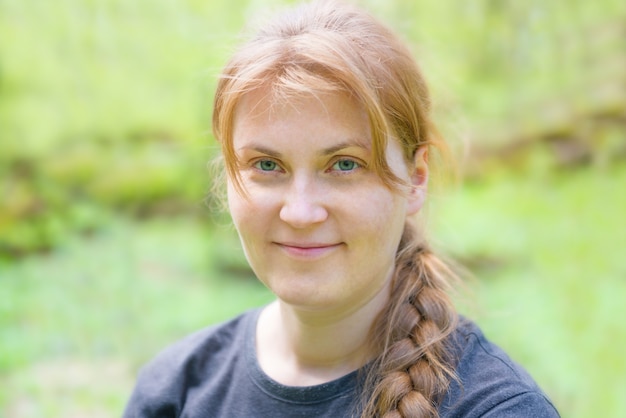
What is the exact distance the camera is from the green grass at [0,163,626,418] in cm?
291

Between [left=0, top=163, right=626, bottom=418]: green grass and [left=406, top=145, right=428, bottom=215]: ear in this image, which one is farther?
[left=0, top=163, right=626, bottom=418]: green grass

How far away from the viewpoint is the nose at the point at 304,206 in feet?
4.19

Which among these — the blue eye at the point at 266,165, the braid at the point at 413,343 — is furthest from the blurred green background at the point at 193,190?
the blue eye at the point at 266,165

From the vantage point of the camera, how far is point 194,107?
11.9 feet

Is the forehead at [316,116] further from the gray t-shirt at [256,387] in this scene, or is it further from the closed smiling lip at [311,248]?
the gray t-shirt at [256,387]

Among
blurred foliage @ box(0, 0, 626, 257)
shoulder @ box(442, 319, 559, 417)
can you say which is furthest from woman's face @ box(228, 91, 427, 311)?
blurred foliage @ box(0, 0, 626, 257)

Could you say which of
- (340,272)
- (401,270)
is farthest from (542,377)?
(340,272)

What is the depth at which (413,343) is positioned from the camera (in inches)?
54.7

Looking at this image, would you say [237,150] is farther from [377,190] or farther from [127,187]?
[127,187]

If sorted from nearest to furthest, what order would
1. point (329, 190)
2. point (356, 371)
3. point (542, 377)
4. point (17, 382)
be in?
point (329, 190) → point (356, 371) → point (542, 377) → point (17, 382)

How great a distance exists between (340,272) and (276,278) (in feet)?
0.38

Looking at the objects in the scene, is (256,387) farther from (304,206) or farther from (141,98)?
(141,98)

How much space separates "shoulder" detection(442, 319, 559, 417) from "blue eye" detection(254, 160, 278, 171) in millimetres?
459

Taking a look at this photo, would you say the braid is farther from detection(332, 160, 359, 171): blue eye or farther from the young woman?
detection(332, 160, 359, 171): blue eye
